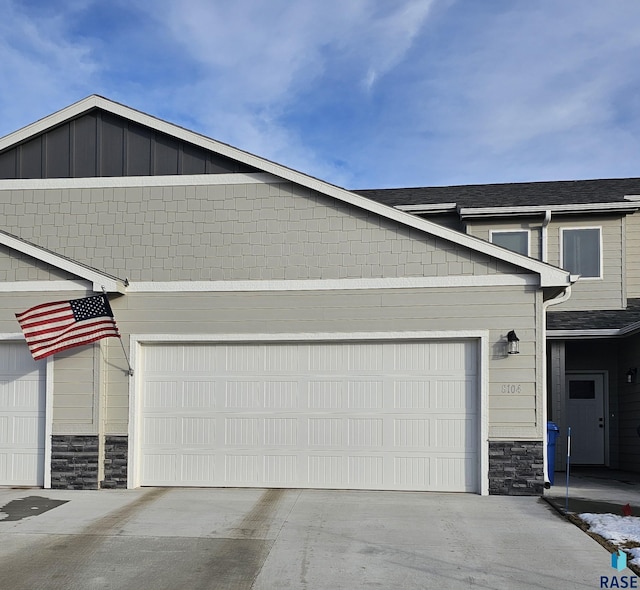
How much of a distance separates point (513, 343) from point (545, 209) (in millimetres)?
5037

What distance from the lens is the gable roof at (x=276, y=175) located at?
31.8 ft

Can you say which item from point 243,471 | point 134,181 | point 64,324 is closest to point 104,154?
point 134,181

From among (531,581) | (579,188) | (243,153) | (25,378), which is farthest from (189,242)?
(579,188)

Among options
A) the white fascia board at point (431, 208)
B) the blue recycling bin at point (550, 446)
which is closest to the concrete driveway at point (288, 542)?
the blue recycling bin at point (550, 446)

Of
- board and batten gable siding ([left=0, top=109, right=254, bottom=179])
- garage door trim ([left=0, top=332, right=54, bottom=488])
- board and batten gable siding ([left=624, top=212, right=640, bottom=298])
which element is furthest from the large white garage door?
board and batten gable siding ([left=624, top=212, right=640, bottom=298])

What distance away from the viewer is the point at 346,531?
7.53 m

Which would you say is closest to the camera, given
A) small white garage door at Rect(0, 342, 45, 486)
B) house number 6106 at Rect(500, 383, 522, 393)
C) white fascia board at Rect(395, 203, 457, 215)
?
house number 6106 at Rect(500, 383, 522, 393)

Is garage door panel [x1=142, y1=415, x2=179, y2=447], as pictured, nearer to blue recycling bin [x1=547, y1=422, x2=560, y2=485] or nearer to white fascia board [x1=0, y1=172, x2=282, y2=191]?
white fascia board [x1=0, y1=172, x2=282, y2=191]

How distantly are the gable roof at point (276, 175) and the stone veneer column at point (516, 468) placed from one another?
7.43ft

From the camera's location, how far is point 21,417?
10305 mm

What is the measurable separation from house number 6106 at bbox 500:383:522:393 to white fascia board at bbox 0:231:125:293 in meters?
5.68

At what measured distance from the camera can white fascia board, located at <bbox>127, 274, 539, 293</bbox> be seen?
32.2ft

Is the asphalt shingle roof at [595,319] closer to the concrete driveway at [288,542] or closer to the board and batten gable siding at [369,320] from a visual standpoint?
the board and batten gable siding at [369,320]

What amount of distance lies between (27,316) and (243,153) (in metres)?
3.89
